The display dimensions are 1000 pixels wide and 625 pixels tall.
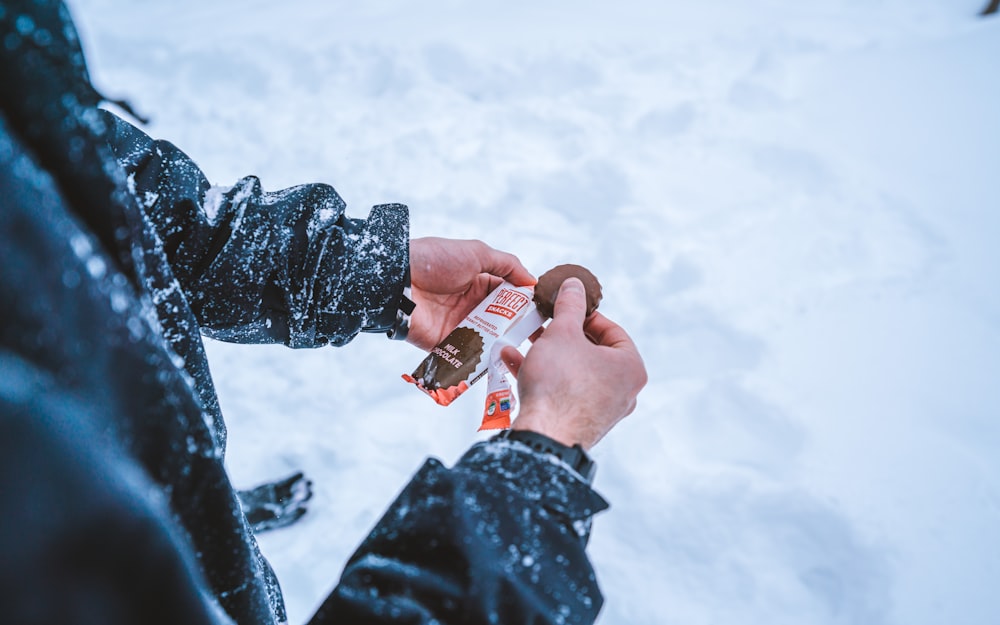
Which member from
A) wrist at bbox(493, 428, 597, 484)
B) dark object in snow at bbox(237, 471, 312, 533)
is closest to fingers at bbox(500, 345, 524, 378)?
wrist at bbox(493, 428, 597, 484)

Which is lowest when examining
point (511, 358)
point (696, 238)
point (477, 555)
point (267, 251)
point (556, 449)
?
point (477, 555)

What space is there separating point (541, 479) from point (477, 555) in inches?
5.8

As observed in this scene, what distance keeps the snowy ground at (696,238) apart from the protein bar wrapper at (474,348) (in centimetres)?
57

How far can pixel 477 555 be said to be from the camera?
614 millimetres

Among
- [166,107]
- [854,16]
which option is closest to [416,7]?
[166,107]

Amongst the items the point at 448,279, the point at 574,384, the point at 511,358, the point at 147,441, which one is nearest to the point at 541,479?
the point at 574,384

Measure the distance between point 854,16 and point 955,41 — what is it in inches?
28.5

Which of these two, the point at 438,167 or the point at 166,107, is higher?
the point at 166,107

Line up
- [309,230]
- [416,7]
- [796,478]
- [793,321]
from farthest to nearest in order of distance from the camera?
[416,7] < [793,321] < [796,478] < [309,230]

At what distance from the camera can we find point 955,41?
3234 mm

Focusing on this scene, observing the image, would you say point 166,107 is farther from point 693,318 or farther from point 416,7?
point 693,318

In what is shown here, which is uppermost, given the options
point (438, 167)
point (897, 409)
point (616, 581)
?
point (438, 167)

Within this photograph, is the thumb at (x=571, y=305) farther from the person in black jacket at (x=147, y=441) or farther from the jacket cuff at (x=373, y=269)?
the jacket cuff at (x=373, y=269)

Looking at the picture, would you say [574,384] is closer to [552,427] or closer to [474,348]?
[552,427]
